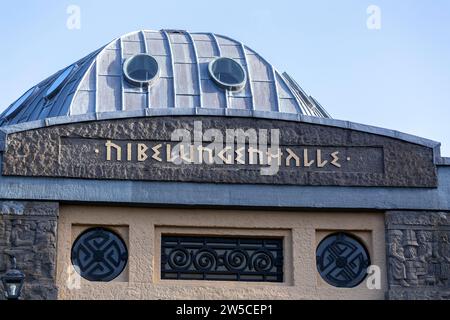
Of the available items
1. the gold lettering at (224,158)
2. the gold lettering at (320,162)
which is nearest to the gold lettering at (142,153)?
the gold lettering at (224,158)

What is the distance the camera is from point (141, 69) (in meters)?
24.1

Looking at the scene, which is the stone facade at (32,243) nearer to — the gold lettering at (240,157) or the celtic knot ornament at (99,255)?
the celtic knot ornament at (99,255)

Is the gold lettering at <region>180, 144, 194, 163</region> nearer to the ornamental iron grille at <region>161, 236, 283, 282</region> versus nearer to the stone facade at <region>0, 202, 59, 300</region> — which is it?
the ornamental iron grille at <region>161, 236, 283, 282</region>

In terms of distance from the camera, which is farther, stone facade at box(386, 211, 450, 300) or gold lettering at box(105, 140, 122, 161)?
gold lettering at box(105, 140, 122, 161)

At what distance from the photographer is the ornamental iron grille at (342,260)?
18.7 m

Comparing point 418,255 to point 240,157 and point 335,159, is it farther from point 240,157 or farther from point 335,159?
point 240,157

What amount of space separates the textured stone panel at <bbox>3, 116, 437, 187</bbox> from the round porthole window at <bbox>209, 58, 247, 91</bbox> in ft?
17.0

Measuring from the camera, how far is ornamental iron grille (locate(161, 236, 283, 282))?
60.7ft

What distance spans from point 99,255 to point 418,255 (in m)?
5.30

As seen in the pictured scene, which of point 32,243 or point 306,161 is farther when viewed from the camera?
point 306,161

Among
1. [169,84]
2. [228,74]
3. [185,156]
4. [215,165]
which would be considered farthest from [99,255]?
[228,74]

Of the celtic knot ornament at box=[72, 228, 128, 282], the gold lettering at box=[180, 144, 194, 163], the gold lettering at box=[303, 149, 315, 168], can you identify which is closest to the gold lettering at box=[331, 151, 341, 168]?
the gold lettering at box=[303, 149, 315, 168]
